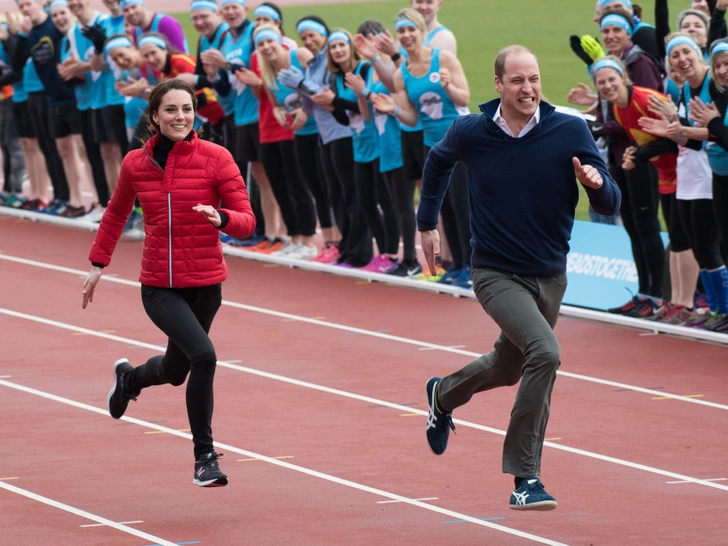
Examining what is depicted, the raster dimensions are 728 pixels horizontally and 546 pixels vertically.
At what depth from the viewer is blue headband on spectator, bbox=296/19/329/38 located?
1555cm

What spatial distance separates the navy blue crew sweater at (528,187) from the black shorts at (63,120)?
485 inches

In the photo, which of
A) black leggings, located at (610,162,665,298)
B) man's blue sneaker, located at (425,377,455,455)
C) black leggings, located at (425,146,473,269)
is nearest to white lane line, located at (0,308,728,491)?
man's blue sneaker, located at (425,377,455,455)

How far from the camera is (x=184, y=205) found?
7910 millimetres

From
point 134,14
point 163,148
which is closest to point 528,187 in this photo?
point 163,148

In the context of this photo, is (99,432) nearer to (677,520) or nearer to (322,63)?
(677,520)

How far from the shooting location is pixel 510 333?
724 cm

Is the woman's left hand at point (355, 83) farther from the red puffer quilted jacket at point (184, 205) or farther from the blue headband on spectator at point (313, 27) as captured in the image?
the red puffer quilted jacket at point (184, 205)

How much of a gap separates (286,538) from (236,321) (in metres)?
6.47

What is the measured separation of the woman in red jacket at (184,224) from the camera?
7.79 m

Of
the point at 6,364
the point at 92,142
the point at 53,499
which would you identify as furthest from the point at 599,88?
the point at 92,142

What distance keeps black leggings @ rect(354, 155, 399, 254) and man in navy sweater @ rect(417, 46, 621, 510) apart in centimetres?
769

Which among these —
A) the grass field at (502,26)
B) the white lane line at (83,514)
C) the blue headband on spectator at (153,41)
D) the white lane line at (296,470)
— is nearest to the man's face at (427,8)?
the blue headband on spectator at (153,41)

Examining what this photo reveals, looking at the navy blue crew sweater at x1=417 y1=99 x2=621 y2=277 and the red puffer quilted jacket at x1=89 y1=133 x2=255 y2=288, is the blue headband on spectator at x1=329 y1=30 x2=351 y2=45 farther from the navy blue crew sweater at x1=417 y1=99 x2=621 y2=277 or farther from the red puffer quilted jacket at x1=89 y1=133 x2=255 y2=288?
the navy blue crew sweater at x1=417 y1=99 x2=621 y2=277

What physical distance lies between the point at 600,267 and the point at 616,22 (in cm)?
223
